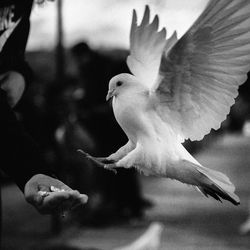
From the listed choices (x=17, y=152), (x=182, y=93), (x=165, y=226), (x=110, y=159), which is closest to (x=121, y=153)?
(x=110, y=159)

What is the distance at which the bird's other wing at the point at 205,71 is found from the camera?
105cm

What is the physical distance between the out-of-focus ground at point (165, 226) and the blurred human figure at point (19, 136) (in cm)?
251

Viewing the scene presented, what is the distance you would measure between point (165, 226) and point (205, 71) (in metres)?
4.51

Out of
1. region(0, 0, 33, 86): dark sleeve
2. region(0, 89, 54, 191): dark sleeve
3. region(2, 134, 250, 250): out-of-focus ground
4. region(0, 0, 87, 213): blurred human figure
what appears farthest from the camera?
region(2, 134, 250, 250): out-of-focus ground

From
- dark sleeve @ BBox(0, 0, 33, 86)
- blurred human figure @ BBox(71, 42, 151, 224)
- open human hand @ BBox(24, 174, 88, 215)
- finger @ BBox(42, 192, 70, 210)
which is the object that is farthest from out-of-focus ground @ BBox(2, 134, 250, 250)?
finger @ BBox(42, 192, 70, 210)

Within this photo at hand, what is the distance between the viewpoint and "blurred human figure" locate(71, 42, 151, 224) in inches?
169

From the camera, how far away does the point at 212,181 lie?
1102 mm

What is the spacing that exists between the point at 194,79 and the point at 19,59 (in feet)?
2.25

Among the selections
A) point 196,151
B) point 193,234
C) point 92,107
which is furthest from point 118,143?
point 196,151

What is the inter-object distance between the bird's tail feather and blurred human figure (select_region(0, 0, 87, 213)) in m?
0.18

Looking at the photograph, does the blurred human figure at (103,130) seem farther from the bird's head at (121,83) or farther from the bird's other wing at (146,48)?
the bird's head at (121,83)

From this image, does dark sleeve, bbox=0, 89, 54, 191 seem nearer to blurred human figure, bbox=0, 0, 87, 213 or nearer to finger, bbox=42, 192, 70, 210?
blurred human figure, bbox=0, 0, 87, 213

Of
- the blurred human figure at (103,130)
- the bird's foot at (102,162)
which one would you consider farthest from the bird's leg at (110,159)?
the blurred human figure at (103,130)

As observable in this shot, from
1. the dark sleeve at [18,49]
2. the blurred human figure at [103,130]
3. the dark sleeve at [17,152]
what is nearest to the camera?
the dark sleeve at [17,152]
